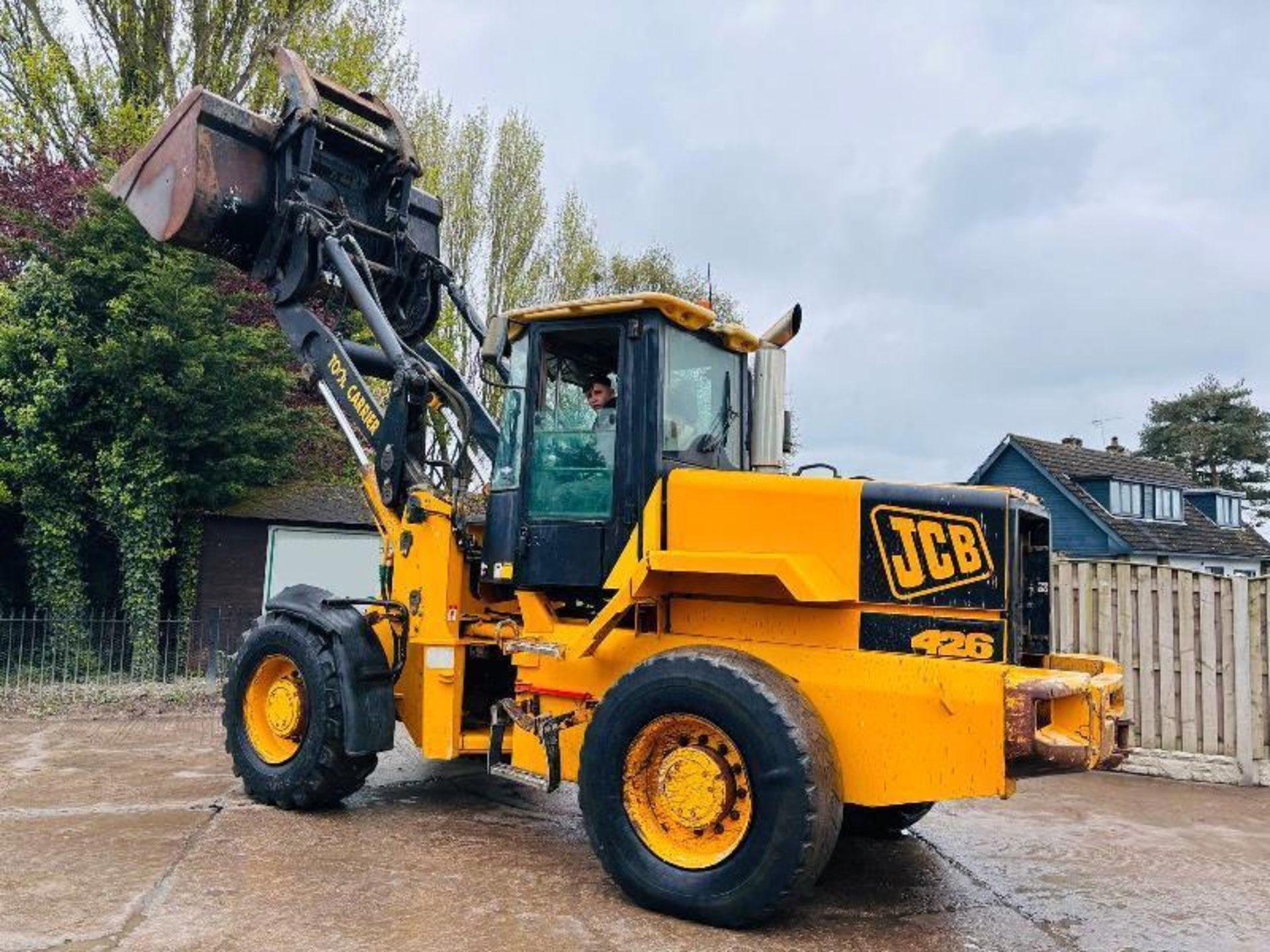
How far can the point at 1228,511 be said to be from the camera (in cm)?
3553

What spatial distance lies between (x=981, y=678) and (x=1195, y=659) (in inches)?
204

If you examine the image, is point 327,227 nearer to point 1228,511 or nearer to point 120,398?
point 120,398

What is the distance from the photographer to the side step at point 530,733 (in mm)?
5121

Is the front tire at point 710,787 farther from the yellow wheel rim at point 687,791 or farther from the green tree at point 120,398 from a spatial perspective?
the green tree at point 120,398

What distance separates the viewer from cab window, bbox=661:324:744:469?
5.25 m

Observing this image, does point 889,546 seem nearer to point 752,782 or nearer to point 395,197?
point 752,782

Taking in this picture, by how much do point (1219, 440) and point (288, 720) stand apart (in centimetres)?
4989

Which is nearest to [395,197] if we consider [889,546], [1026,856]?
[889,546]

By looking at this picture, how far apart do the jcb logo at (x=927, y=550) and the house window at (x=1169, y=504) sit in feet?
99.9

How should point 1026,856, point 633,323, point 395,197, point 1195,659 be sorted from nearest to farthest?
point 633,323 < point 1026,856 < point 395,197 < point 1195,659

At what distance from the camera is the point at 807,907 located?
464cm

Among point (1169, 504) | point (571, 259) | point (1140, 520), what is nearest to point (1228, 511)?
point (1169, 504)

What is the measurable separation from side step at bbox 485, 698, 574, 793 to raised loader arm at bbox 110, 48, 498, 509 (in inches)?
59.2

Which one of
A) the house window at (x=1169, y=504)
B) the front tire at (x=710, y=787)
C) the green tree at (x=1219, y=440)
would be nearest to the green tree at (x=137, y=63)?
the front tire at (x=710, y=787)
